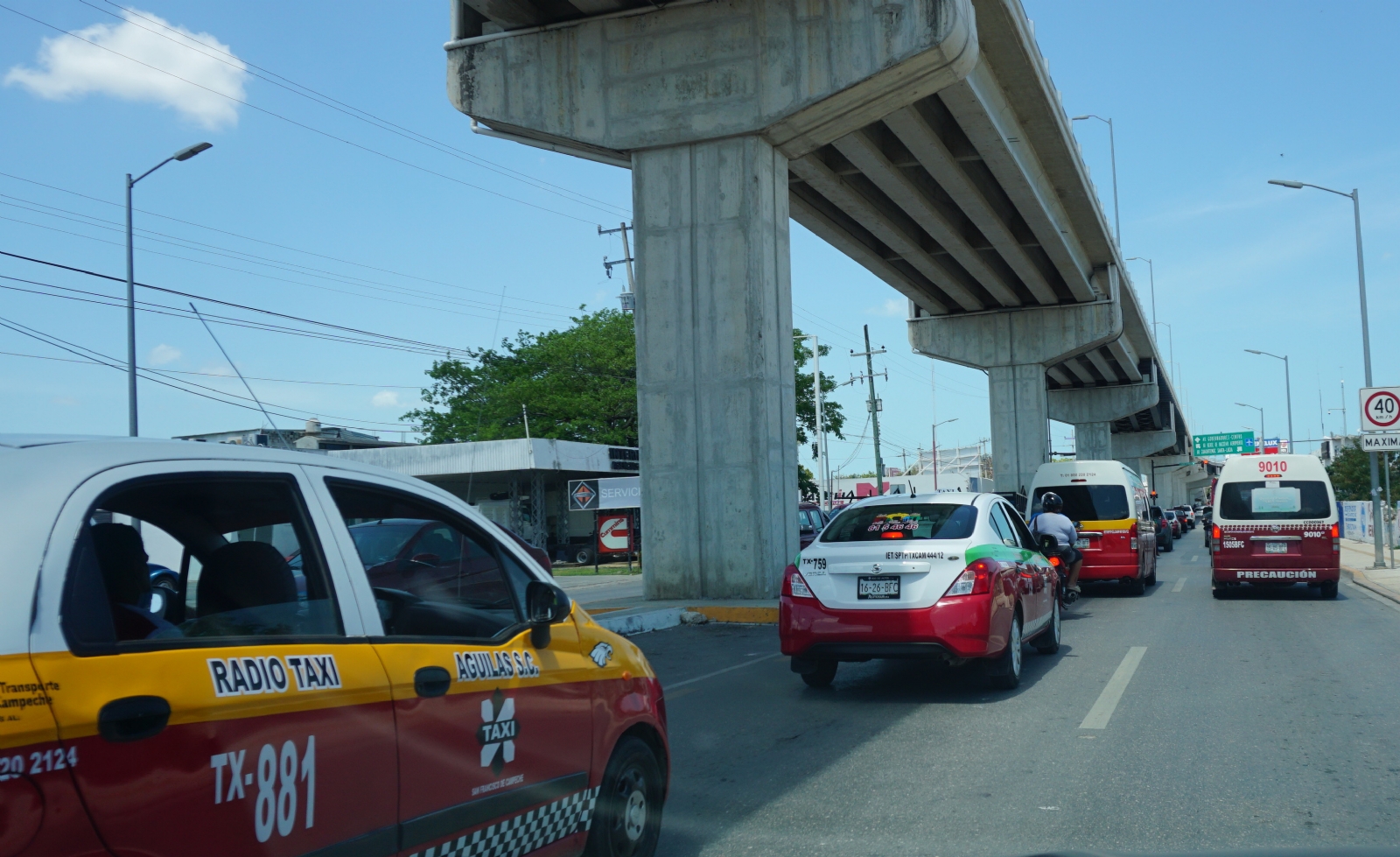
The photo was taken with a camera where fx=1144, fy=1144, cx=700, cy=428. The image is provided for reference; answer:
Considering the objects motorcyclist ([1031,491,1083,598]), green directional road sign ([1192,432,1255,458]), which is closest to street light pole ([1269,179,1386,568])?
motorcyclist ([1031,491,1083,598])

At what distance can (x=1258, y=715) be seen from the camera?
7781 millimetres

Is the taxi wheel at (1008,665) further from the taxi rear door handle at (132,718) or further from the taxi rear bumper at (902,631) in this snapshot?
the taxi rear door handle at (132,718)

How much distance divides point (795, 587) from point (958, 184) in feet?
57.7

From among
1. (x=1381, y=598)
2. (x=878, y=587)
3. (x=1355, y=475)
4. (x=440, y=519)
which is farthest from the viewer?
(x=1355, y=475)

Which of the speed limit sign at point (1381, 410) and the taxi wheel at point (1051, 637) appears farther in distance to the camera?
the speed limit sign at point (1381, 410)

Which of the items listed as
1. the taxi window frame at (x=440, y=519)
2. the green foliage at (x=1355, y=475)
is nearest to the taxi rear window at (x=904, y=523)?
the taxi window frame at (x=440, y=519)

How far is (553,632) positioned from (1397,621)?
13295mm

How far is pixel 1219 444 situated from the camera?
280ft

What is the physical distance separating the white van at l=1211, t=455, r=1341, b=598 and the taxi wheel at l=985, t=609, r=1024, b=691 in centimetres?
950

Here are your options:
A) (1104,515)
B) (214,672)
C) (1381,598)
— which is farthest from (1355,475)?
(214,672)

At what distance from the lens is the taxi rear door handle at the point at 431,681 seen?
3342 mm

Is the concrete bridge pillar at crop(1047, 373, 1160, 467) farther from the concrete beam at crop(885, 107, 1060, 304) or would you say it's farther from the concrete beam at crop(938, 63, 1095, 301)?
the concrete beam at crop(938, 63, 1095, 301)

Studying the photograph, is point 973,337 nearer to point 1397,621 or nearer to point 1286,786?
point 1397,621

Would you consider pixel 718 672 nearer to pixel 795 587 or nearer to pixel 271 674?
pixel 795 587
